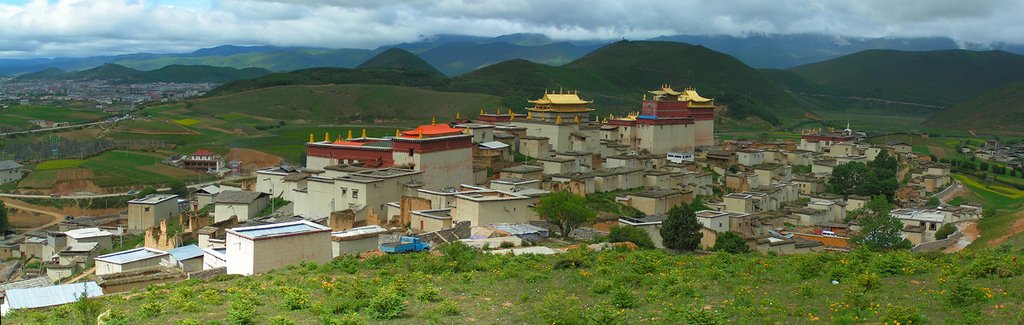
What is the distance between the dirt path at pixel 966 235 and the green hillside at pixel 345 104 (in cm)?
7055

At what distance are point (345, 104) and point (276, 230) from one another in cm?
9977

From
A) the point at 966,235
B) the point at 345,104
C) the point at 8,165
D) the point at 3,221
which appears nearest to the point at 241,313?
the point at 966,235

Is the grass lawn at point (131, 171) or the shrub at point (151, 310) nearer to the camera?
the shrub at point (151, 310)

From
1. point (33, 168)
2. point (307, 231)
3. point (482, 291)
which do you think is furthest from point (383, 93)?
point (482, 291)

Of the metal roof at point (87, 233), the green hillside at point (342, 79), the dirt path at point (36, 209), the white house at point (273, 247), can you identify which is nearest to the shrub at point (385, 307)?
the white house at point (273, 247)

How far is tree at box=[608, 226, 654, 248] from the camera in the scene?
1219 inches

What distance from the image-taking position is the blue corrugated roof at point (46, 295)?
65.5ft

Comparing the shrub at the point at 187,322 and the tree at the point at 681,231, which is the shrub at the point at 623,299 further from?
the tree at the point at 681,231

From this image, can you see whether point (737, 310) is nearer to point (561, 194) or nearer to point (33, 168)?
point (561, 194)

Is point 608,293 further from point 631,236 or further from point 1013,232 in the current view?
point 1013,232

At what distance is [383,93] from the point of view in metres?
128

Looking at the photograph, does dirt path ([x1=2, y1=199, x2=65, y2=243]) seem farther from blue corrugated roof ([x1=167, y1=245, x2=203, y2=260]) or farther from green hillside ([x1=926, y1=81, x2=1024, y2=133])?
green hillside ([x1=926, y1=81, x2=1024, y2=133])

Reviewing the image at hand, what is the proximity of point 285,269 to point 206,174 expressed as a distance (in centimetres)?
5518

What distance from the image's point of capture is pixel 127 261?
28.8 metres
